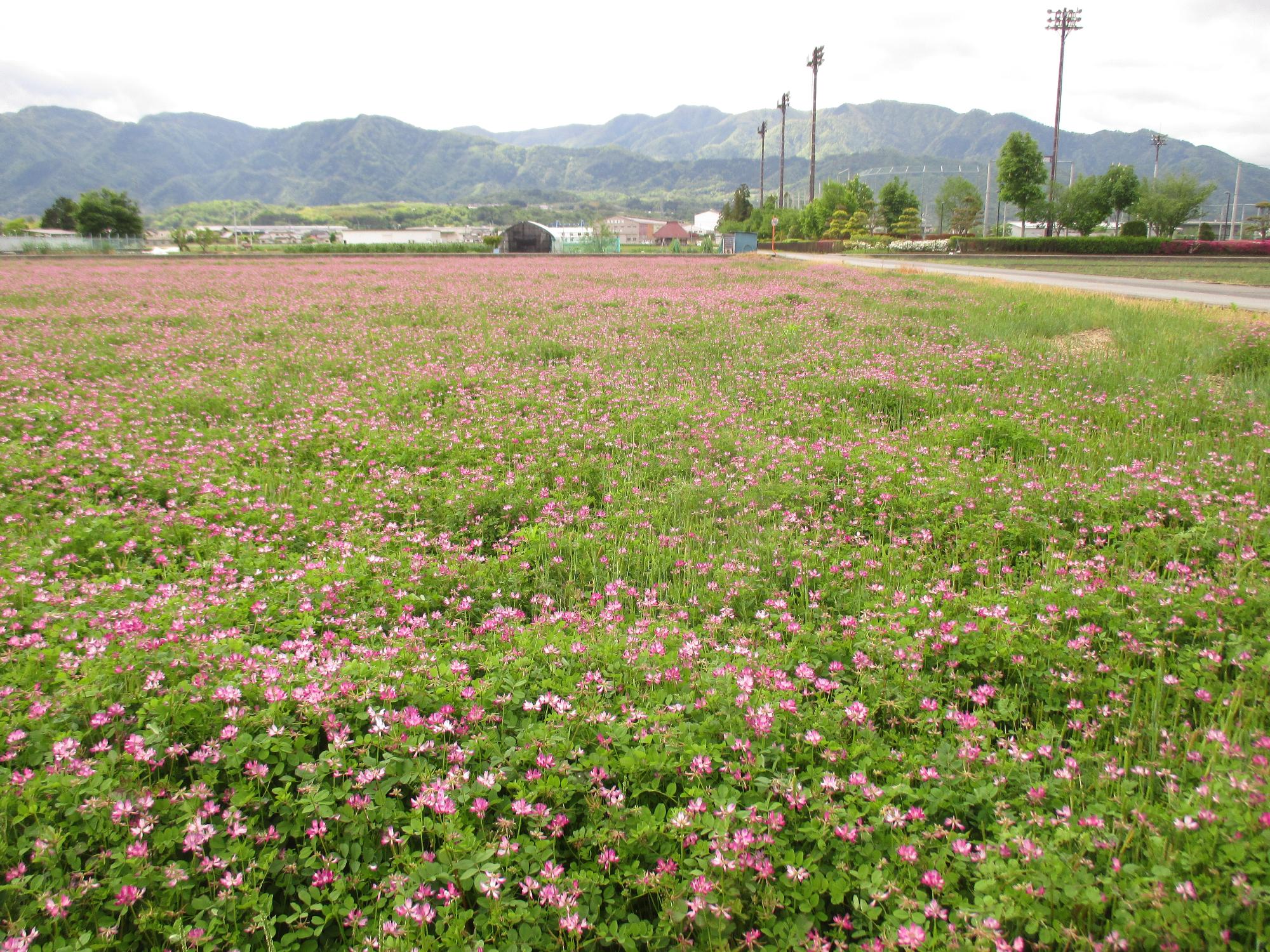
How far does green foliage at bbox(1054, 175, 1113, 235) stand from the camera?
205ft

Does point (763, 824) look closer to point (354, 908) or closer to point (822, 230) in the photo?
point (354, 908)

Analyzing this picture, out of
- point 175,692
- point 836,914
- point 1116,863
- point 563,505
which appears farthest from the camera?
point 563,505

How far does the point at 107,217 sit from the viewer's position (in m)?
91.0

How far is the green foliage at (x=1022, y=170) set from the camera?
62531mm

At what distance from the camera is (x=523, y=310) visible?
19.6 metres

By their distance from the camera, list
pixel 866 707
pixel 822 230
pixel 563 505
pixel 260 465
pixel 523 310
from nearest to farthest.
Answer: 1. pixel 866 707
2. pixel 563 505
3. pixel 260 465
4. pixel 523 310
5. pixel 822 230

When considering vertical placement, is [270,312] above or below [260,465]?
above

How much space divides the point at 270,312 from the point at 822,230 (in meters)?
72.8

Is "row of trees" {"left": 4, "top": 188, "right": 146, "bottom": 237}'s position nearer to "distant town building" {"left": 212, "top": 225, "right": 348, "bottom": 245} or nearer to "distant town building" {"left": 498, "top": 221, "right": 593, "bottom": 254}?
"distant town building" {"left": 212, "top": 225, "right": 348, "bottom": 245}

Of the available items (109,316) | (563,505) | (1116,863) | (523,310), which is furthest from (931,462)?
(109,316)

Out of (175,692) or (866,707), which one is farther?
(866,707)

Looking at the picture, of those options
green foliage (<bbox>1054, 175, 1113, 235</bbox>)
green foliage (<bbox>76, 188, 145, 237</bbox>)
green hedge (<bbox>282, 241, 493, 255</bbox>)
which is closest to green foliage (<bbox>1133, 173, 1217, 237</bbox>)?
green foliage (<bbox>1054, 175, 1113, 235</bbox>)

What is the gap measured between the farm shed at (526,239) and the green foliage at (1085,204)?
52517 millimetres

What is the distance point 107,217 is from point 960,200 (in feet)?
365
